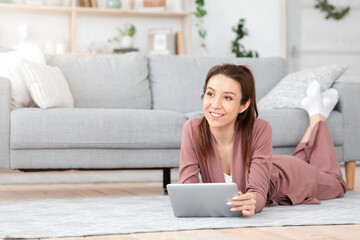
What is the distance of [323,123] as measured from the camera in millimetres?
2852

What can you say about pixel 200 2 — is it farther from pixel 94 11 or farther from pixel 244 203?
pixel 244 203

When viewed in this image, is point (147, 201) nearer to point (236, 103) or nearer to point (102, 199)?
point (102, 199)

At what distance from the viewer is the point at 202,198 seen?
1904 millimetres

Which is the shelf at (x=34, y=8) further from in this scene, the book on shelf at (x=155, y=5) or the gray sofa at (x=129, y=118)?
the gray sofa at (x=129, y=118)

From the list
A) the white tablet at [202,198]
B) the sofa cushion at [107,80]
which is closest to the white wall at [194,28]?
the sofa cushion at [107,80]

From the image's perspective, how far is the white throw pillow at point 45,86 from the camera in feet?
9.43

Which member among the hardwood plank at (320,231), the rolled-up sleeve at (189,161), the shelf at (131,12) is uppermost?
the shelf at (131,12)

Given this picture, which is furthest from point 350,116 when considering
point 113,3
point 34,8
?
point 34,8

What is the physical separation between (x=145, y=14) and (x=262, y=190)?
3.84 m

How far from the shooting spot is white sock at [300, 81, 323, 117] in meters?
2.99

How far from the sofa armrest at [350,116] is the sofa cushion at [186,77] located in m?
0.65

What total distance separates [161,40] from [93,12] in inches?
28.4

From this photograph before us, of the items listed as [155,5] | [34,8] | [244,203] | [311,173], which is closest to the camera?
[244,203]

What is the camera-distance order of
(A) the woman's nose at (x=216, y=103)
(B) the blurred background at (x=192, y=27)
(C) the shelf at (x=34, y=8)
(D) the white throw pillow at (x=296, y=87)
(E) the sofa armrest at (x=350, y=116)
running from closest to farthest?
(A) the woman's nose at (x=216, y=103), (E) the sofa armrest at (x=350, y=116), (D) the white throw pillow at (x=296, y=87), (C) the shelf at (x=34, y=8), (B) the blurred background at (x=192, y=27)
